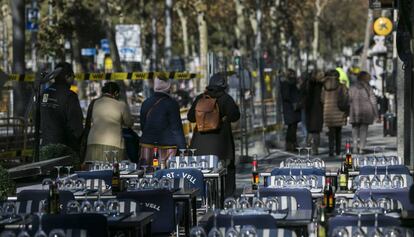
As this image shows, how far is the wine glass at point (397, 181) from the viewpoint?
511 inches

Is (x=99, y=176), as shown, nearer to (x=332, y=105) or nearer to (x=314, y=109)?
(x=332, y=105)

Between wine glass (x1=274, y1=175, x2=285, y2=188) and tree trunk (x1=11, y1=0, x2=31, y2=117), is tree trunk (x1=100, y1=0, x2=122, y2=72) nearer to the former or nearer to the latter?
tree trunk (x1=11, y1=0, x2=31, y2=117)

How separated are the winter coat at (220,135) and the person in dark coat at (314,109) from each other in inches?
409

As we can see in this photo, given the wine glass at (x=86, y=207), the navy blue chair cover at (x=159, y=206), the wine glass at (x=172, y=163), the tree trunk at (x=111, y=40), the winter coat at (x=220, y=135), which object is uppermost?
the tree trunk at (x=111, y=40)

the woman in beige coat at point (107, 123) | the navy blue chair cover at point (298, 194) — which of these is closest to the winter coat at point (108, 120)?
the woman in beige coat at point (107, 123)

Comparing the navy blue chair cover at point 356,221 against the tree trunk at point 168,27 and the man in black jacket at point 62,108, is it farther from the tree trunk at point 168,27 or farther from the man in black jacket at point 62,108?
the tree trunk at point 168,27

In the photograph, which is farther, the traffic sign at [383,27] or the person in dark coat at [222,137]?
the traffic sign at [383,27]

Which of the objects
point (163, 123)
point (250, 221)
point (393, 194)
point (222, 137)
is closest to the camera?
point (250, 221)

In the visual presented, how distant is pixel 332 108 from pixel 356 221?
62.1 feet

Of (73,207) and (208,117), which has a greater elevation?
(208,117)

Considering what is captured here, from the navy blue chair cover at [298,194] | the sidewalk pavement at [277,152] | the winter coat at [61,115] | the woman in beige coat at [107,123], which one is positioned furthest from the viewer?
the sidewalk pavement at [277,152]

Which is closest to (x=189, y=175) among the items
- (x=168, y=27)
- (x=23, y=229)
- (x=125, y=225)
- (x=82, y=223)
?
(x=125, y=225)

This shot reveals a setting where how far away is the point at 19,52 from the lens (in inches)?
1137

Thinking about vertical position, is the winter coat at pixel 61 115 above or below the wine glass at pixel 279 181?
above
